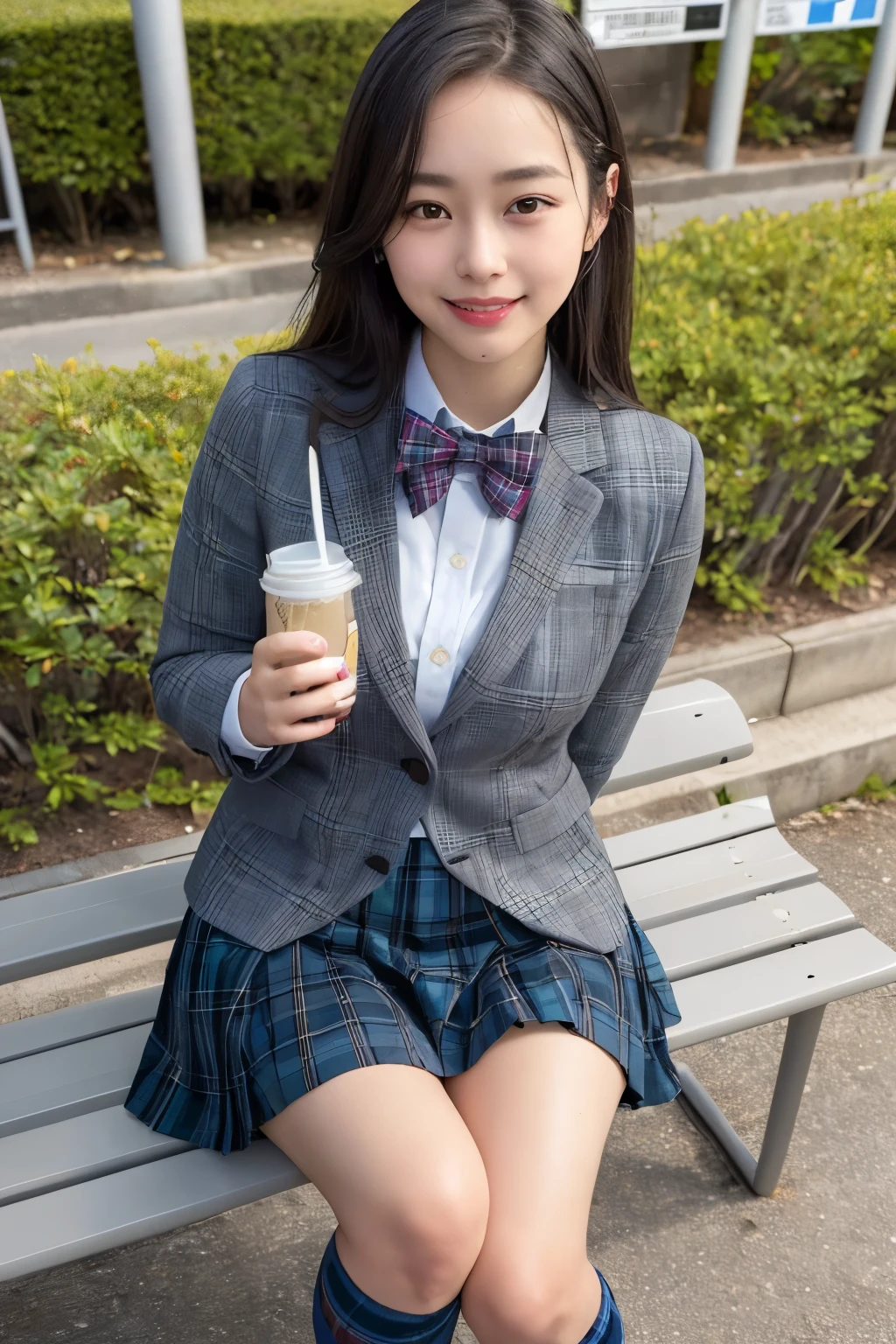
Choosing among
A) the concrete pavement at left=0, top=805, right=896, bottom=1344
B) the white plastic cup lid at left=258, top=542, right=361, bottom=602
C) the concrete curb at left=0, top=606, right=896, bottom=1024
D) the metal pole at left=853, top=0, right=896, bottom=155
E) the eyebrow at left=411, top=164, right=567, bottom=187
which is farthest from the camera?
the metal pole at left=853, top=0, right=896, bottom=155

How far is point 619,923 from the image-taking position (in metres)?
1.83

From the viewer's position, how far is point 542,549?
5.41 ft

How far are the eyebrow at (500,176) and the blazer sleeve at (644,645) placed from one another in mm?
461

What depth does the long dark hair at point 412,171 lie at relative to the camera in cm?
143

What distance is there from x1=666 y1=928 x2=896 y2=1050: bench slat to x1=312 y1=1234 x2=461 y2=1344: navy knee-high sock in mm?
540

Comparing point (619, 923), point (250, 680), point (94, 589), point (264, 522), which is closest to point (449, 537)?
point (264, 522)

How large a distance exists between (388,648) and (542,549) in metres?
0.24

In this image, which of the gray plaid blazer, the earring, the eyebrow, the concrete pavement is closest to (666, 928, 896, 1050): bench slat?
the gray plaid blazer

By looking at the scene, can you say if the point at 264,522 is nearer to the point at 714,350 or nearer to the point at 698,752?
the point at 698,752

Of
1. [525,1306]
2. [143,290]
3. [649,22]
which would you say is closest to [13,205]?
[143,290]

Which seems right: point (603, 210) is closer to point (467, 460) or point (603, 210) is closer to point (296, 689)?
point (467, 460)

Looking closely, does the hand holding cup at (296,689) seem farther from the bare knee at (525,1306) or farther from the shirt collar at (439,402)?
the bare knee at (525,1306)

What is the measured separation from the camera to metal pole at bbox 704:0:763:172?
484cm

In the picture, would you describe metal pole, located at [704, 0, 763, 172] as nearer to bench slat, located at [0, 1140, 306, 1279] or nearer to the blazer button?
the blazer button
